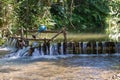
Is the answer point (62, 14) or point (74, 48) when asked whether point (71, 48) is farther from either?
point (62, 14)

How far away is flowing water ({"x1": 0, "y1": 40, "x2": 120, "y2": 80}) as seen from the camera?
12.6m

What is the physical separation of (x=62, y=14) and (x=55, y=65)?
19.1 m

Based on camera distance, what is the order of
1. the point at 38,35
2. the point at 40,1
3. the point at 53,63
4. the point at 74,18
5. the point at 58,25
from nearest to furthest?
the point at 53,63 < the point at 38,35 < the point at 40,1 < the point at 58,25 < the point at 74,18

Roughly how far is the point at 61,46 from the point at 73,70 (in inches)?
189

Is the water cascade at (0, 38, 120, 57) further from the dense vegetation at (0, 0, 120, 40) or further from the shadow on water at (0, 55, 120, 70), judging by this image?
the dense vegetation at (0, 0, 120, 40)

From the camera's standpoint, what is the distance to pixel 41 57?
17672 mm

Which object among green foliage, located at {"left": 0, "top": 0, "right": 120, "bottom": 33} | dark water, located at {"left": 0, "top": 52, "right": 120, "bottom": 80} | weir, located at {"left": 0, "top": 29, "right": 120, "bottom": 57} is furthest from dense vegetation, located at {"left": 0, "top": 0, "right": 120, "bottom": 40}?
dark water, located at {"left": 0, "top": 52, "right": 120, "bottom": 80}

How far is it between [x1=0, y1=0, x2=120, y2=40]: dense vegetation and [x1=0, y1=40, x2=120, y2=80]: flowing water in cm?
183

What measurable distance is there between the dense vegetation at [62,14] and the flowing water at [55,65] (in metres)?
1.83

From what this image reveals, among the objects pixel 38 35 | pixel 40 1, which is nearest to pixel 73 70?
pixel 38 35

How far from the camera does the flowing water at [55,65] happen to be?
12.6 m

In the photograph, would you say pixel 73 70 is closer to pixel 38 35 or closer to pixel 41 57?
pixel 41 57

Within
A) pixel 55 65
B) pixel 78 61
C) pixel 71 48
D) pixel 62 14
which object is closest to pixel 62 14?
pixel 62 14

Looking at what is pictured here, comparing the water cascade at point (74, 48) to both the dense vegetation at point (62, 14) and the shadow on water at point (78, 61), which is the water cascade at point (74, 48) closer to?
the shadow on water at point (78, 61)
